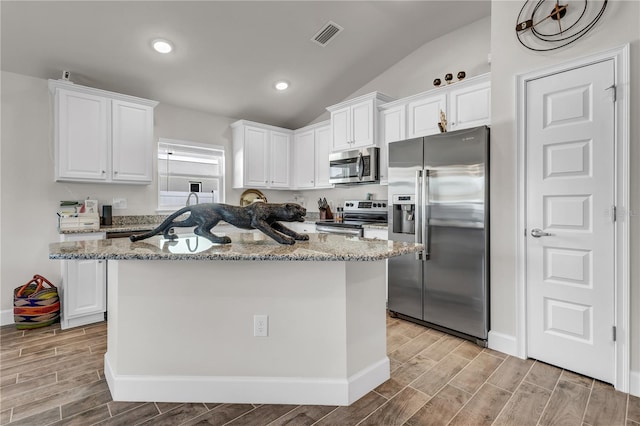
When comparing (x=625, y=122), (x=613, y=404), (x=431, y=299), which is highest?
(x=625, y=122)

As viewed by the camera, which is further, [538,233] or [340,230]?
[340,230]

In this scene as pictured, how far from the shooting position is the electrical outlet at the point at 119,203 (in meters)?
3.78

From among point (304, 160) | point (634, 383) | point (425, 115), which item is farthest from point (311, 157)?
point (634, 383)

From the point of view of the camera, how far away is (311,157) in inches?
191

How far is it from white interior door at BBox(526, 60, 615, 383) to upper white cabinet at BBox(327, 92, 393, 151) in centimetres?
177

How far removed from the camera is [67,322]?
304 centimetres

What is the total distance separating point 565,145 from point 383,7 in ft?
7.45

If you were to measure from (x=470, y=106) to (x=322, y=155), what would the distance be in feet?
7.05

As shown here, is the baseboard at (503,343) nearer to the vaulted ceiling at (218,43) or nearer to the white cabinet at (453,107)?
the white cabinet at (453,107)

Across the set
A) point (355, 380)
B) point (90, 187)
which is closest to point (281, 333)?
point (355, 380)

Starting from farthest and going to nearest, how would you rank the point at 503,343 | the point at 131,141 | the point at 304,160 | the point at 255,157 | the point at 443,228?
the point at 304,160 → the point at 255,157 → the point at 131,141 → the point at 443,228 → the point at 503,343

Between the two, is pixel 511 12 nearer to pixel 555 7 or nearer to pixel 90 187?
pixel 555 7

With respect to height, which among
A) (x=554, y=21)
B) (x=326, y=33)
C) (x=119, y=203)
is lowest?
(x=119, y=203)

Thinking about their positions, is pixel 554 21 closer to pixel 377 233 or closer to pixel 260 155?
pixel 377 233
